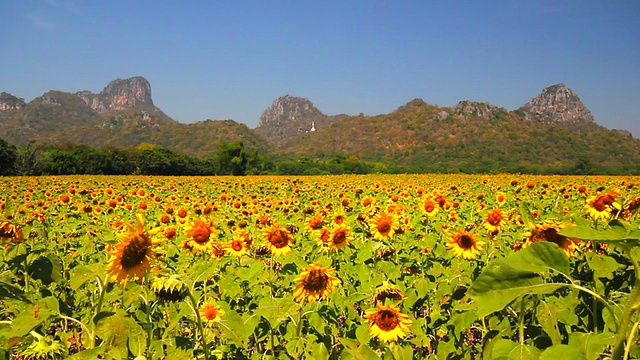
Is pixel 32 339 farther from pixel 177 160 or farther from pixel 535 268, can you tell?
pixel 177 160

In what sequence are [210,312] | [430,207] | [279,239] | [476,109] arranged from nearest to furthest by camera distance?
[210,312], [279,239], [430,207], [476,109]

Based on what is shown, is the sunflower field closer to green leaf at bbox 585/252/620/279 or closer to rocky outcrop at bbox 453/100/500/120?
green leaf at bbox 585/252/620/279

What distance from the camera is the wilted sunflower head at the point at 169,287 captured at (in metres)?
1.48

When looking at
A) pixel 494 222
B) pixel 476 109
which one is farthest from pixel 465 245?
pixel 476 109

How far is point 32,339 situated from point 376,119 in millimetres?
144862

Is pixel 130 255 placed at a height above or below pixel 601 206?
below

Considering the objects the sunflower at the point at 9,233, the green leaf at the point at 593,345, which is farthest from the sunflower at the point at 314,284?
the sunflower at the point at 9,233

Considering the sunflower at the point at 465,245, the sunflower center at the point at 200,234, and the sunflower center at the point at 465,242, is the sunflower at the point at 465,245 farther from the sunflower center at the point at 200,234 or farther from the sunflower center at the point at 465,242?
the sunflower center at the point at 200,234

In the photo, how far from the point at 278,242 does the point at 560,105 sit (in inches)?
8455

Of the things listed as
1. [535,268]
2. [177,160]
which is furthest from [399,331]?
[177,160]

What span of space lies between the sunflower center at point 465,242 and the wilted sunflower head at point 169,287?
2002 mm

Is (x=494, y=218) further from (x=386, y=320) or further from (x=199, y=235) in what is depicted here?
(x=199, y=235)

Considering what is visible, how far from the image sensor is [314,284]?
207 cm

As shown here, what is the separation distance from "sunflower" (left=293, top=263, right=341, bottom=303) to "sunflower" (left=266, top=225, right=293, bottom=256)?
3.19 feet
